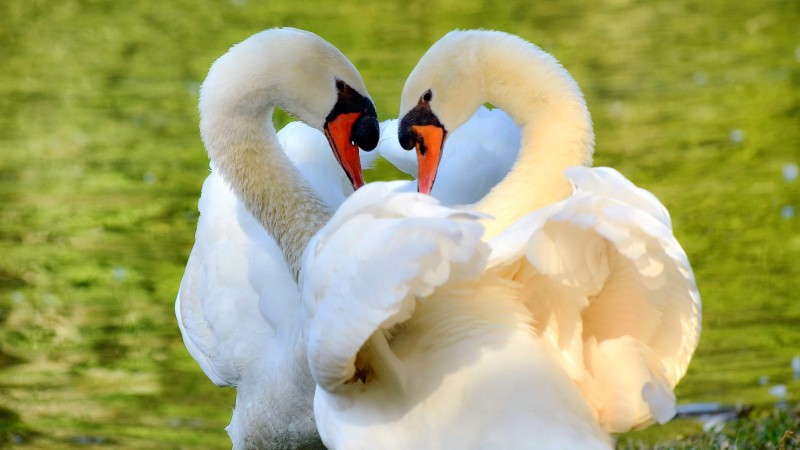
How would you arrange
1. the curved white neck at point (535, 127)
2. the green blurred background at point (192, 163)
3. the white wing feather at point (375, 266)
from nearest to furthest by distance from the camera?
1. the white wing feather at point (375, 266)
2. the curved white neck at point (535, 127)
3. the green blurred background at point (192, 163)

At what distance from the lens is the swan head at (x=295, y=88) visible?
4742 millimetres

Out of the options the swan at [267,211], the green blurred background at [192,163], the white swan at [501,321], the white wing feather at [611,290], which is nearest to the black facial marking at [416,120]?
the swan at [267,211]

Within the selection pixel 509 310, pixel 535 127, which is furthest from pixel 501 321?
pixel 535 127

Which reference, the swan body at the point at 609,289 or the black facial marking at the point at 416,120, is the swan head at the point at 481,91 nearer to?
the black facial marking at the point at 416,120

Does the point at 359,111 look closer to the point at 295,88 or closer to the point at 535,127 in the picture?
the point at 295,88

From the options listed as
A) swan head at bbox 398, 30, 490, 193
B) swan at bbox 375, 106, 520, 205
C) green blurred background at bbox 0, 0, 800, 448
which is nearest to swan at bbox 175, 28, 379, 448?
swan head at bbox 398, 30, 490, 193

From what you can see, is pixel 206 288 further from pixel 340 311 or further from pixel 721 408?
pixel 721 408

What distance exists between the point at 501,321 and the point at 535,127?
1112 millimetres

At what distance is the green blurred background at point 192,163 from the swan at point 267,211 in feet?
3.29

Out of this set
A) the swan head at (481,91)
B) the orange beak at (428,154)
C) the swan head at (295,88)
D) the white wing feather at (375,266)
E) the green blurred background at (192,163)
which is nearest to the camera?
the white wing feather at (375,266)

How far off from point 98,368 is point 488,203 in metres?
3.01

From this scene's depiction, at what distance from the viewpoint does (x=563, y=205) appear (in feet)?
11.6

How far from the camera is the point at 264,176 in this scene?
16.3 ft

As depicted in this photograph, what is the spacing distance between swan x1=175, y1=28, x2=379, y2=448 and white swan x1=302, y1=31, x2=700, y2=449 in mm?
794
